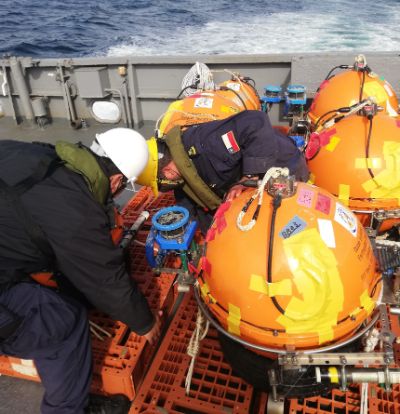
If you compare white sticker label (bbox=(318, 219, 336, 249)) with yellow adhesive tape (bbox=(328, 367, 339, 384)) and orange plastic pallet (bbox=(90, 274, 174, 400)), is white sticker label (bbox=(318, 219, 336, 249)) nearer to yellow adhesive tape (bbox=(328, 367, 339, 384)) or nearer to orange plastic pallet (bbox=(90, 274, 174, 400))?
yellow adhesive tape (bbox=(328, 367, 339, 384))

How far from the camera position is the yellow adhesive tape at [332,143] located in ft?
8.63

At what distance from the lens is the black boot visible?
2.26 meters

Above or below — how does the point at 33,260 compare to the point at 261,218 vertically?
below

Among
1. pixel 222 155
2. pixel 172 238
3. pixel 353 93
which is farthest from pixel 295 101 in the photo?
pixel 172 238

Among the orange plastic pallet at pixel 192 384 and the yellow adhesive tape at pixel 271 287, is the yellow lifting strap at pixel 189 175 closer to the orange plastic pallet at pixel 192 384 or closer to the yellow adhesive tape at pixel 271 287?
the orange plastic pallet at pixel 192 384

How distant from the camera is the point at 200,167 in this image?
311 cm

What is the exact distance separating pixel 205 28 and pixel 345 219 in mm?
15603

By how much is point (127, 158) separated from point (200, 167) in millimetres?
860

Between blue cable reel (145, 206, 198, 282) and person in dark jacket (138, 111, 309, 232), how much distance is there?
1.46 feet

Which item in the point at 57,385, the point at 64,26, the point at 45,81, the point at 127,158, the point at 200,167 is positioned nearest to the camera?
the point at 57,385

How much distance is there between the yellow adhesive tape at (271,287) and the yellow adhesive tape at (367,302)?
38 centimetres

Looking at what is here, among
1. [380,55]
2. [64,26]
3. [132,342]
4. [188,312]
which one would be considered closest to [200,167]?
[188,312]

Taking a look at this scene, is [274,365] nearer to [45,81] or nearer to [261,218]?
[261,218]

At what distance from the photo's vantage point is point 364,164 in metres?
2.47
